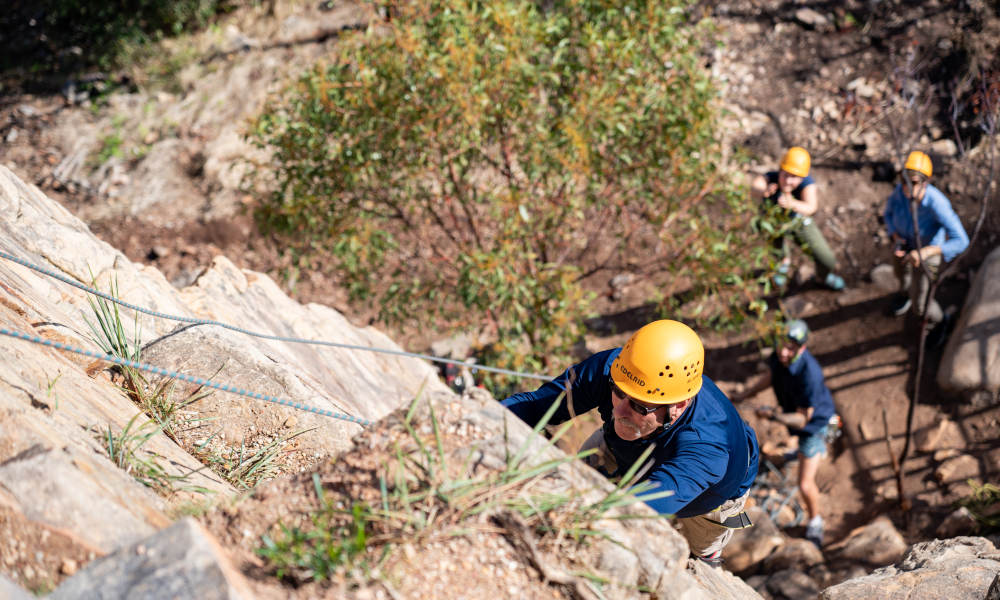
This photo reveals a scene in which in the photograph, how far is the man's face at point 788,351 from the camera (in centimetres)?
591

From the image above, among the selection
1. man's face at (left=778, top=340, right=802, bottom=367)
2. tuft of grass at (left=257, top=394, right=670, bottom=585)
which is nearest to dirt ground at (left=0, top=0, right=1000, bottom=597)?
man's face at (left=778, top=340, right=802, bottom=367)

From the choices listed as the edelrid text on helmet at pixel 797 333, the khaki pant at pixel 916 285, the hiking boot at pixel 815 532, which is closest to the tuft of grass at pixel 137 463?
the edelrid text on helmet at pixel 797 333

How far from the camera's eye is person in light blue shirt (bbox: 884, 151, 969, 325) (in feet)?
20.9

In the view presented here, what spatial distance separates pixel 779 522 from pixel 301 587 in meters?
5.77

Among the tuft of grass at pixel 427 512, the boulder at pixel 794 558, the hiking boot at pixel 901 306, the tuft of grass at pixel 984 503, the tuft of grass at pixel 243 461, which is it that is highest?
the tuft of grass at pixel 427 512

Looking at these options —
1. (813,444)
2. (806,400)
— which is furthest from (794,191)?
(813,444)

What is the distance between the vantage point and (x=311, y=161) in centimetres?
593

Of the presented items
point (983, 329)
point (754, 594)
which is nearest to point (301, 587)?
point (754, 594)

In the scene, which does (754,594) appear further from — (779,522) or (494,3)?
(494,3)

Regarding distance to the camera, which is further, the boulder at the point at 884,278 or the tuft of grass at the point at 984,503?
the boulder at the point at 884,278

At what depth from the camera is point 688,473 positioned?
3002 mm

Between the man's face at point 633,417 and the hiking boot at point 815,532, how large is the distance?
380 centimetres

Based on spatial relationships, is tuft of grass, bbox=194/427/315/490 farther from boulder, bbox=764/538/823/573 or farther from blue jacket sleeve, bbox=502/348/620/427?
boulder, bbox=764/538/823/573

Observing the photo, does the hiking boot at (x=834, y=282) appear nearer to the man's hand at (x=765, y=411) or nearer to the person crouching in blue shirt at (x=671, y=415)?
the man's hand at (x=765, y=411)
